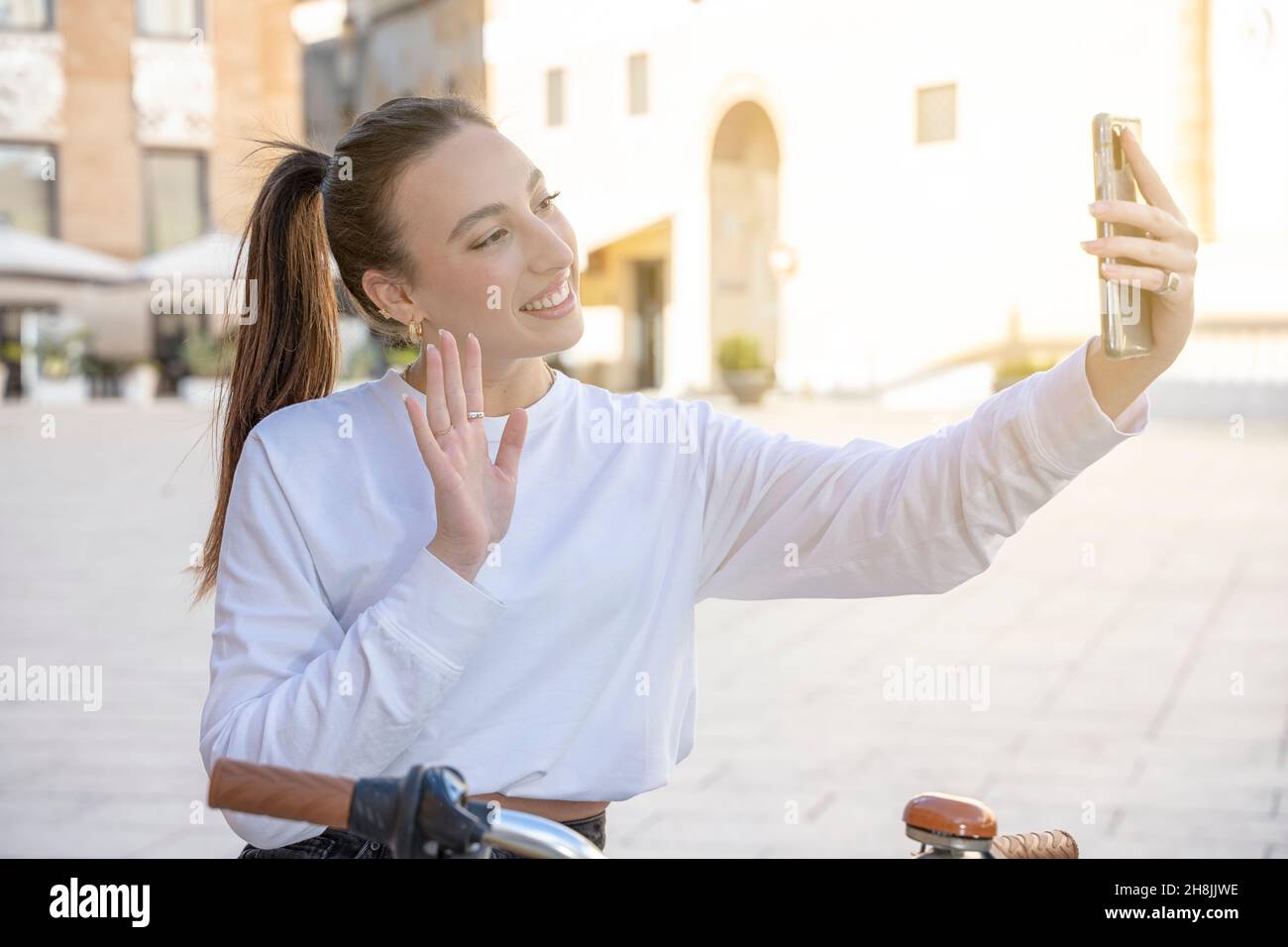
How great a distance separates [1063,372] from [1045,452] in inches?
3.7

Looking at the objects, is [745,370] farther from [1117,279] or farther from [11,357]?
[1117,279]

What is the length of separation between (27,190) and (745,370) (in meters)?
14.5

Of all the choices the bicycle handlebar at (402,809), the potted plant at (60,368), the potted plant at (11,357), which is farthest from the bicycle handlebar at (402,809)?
the potted plant at (11,357)

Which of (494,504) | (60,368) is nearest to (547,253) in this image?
(494,504)

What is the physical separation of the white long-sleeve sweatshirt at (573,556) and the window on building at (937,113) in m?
21.2

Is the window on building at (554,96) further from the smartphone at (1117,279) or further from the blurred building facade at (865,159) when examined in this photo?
the smartphone at (1117,279)

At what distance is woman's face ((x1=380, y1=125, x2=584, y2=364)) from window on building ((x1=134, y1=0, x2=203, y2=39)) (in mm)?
29012

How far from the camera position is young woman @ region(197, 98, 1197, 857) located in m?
1.56

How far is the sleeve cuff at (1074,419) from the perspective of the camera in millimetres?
1630

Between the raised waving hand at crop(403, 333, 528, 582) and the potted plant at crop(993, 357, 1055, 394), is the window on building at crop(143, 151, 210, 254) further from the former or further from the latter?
the raised waving hand at crop(403, 333, 528, 582)

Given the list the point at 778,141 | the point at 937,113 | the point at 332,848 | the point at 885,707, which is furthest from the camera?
the point at 778,141

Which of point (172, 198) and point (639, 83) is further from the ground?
point (639, 83)

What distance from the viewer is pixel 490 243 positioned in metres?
1.95
